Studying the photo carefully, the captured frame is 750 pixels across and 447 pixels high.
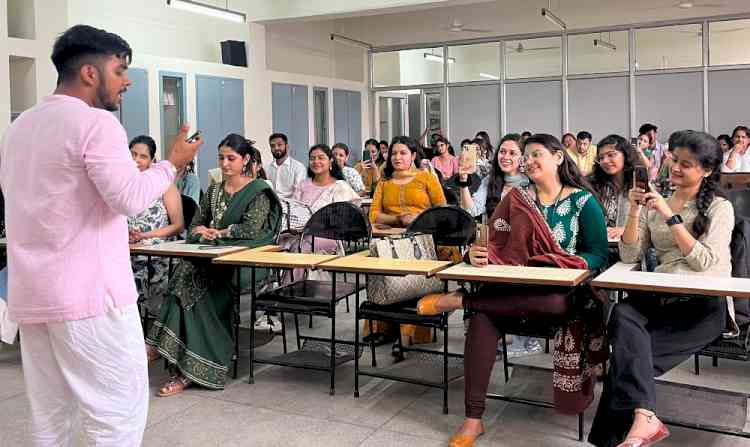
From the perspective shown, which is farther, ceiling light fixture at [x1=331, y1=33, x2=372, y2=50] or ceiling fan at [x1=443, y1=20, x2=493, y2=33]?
ceiling fan at [x1=443, y1=20, x2=493, y2=33]

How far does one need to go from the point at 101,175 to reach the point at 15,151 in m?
Result: 0.28

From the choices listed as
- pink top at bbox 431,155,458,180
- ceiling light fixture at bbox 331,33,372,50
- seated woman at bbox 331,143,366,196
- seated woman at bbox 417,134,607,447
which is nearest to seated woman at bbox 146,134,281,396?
seated woman at bbox 417,134,607,447

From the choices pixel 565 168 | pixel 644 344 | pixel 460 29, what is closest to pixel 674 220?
pixel 644 344

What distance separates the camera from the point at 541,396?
3469 mm

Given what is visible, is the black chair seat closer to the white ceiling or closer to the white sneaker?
the white sneaker

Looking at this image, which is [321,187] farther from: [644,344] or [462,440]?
[644,344]

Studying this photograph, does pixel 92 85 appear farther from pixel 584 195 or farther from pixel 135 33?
pixel 135 33

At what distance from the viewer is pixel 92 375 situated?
1984mm

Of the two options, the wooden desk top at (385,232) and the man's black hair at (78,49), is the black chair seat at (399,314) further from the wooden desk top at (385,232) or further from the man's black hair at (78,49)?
the man's black hair at (78,49)

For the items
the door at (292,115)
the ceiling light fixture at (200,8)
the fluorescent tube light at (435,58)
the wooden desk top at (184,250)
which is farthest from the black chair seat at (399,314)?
the fluorescent tube light at (435,58)

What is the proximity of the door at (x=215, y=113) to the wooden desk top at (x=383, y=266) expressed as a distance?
6677 mm

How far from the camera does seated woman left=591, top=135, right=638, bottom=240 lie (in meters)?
4.51

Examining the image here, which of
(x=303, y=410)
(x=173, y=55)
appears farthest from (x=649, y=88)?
(x=303, y=410)

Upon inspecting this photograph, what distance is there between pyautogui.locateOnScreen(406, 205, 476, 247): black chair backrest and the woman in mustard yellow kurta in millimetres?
890
